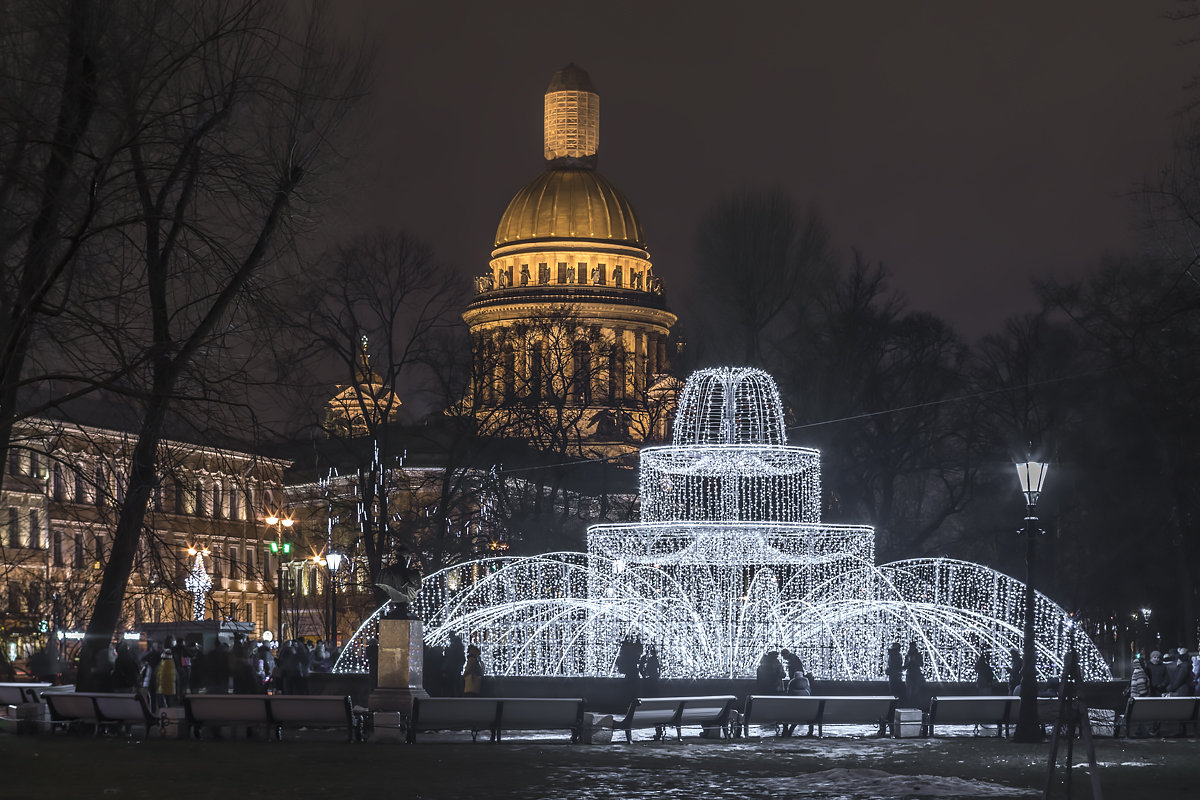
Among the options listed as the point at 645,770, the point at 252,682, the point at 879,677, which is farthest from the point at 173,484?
the point at 879,677

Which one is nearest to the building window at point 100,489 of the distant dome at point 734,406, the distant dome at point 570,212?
the distant dome at point 734,406

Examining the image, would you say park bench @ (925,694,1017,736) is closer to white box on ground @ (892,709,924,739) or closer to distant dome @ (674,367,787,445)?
white box on ground @ (892,709,924,739)

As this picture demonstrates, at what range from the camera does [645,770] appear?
18641 millimetres

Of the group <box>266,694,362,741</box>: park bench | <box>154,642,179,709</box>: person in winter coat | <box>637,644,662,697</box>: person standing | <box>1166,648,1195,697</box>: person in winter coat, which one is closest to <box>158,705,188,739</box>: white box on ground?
<box>266,694,362,741</box>: park bench

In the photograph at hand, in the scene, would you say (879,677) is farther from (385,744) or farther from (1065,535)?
(1065,535)

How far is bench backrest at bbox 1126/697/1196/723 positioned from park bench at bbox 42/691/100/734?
11.5 meters

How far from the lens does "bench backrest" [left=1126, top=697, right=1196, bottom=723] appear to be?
23703 millimetres

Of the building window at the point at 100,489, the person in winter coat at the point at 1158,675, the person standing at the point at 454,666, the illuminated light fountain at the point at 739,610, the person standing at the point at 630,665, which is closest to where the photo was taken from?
the building window at the point at 100,489

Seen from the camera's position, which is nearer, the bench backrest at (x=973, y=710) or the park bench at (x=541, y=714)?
the park bench at (x=541, y=714)

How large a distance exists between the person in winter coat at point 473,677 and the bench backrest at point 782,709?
565 centimetres

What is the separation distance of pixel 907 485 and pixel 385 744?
43602mm

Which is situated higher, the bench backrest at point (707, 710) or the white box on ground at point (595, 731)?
the bench backrest at point (707, 710)

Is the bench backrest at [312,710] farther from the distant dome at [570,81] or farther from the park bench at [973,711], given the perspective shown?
the distant dome at [570,81]

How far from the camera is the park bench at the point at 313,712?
73.0 feet
